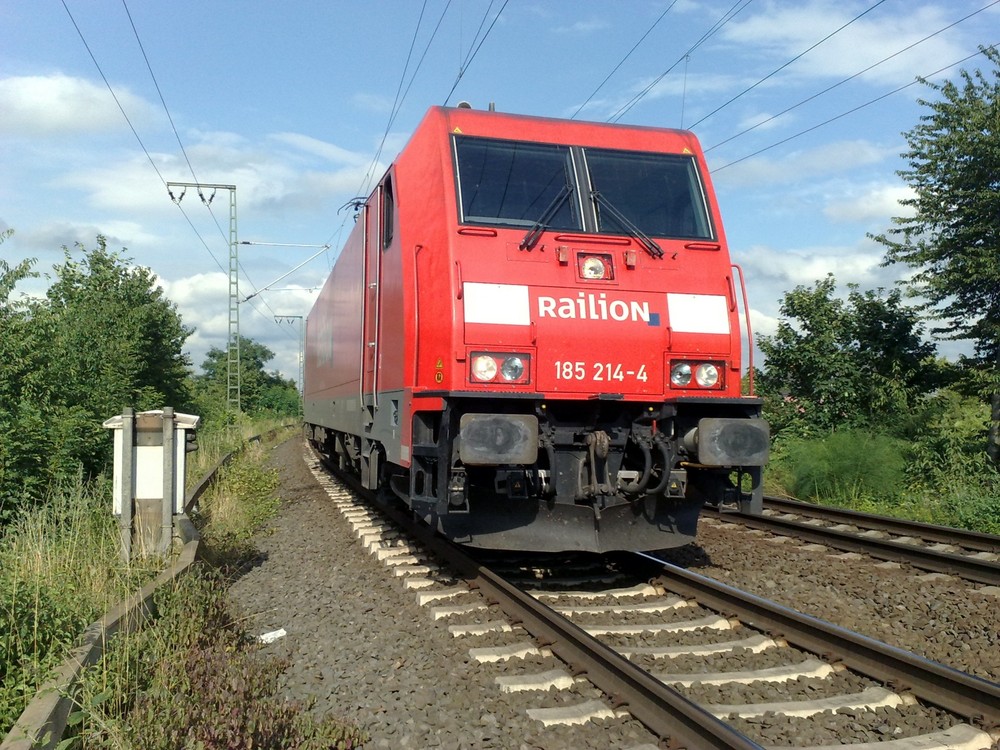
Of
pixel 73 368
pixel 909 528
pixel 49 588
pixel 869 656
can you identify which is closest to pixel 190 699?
pixel 49 588

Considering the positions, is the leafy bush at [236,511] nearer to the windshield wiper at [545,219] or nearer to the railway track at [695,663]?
the railway track at [695,663]

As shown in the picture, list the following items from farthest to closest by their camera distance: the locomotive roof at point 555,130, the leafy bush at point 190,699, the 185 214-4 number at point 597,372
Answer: the locomotive roof at point 555,130 → the 185 214-4 number at point 597,372 → the leafy bush at point 190,699

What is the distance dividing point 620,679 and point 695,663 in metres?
0.73

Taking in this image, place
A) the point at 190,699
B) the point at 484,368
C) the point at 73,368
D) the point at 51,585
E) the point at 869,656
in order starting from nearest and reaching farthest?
1. the point at 190,699
2. the point at 869,656
3. the point at 51,585
4. the point at 484,368
5. the point at 73,368

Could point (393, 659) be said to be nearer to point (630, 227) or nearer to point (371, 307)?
point (630, 227)

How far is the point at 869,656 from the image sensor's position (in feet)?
15.4

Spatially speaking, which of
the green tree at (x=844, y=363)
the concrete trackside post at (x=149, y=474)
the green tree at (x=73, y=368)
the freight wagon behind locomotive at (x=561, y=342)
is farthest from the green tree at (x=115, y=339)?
the green tree at (x=844, y=363)

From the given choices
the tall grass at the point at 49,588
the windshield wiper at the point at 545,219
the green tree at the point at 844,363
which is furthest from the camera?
the green tree at the point at 844,363

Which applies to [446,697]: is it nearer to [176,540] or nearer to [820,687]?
[820,687]

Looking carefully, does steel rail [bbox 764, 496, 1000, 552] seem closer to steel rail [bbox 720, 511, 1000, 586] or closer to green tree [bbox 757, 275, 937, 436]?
steel rail [bbox 720, 511, 1000, 586]

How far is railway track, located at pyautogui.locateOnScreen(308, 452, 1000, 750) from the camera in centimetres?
398

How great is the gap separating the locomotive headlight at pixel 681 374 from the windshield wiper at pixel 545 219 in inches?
55.5

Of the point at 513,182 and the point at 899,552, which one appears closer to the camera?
the point at 513,182

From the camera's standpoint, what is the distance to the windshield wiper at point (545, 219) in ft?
20.9
